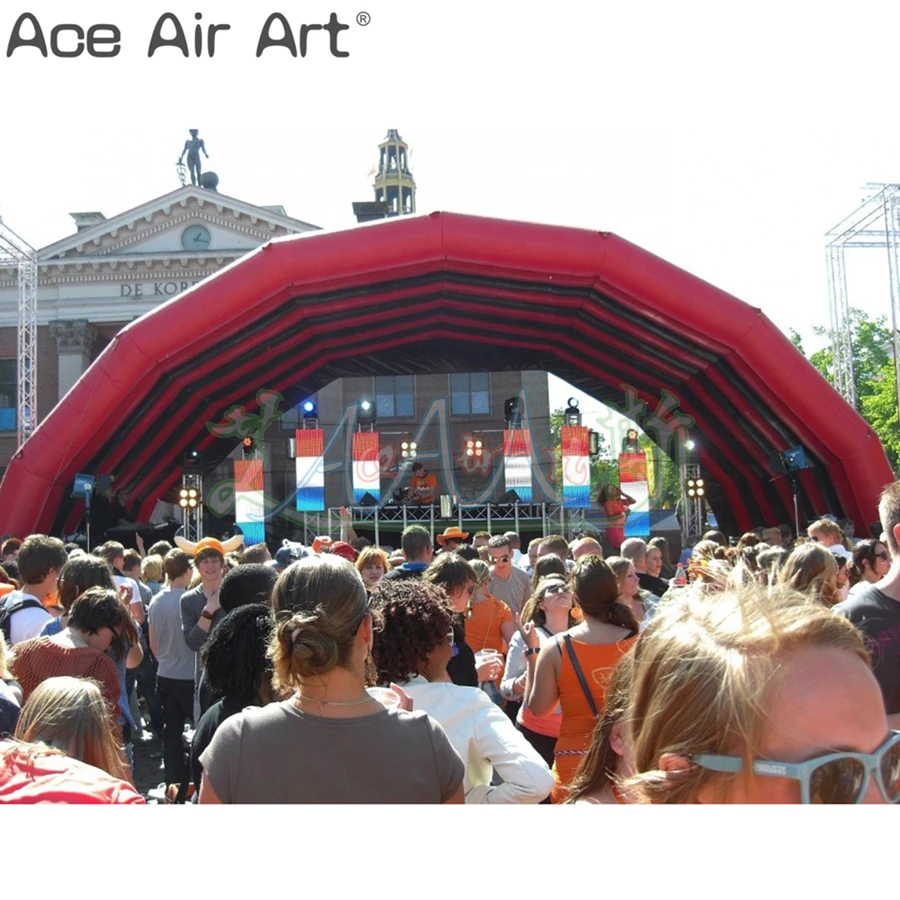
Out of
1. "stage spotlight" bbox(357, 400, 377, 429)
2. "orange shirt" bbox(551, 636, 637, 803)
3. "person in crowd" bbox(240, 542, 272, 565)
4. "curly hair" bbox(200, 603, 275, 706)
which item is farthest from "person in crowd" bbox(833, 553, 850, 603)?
"stage spotlight" bbox(357, 400, 377, 429)

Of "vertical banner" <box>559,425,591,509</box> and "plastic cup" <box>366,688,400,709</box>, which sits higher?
"vertical banner" <box>559,425,591,509</box>

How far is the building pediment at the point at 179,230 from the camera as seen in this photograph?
103 feet

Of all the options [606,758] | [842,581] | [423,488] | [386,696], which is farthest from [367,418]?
[606,758]

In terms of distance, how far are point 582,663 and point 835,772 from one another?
3105mm

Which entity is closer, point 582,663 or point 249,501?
point 582,663

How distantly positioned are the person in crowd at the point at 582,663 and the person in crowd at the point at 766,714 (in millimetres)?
2720

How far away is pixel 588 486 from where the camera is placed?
21.9m

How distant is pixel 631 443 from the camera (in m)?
22.6

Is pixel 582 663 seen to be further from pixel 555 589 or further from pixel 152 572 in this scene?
pixel 152 572

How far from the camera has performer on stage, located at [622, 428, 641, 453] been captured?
2250 centimetres

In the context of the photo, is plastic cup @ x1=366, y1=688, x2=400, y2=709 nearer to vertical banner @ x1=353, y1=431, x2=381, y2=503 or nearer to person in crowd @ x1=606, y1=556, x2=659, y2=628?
person in crowd @ x1=606, y1=556, x2=659, y2=628
